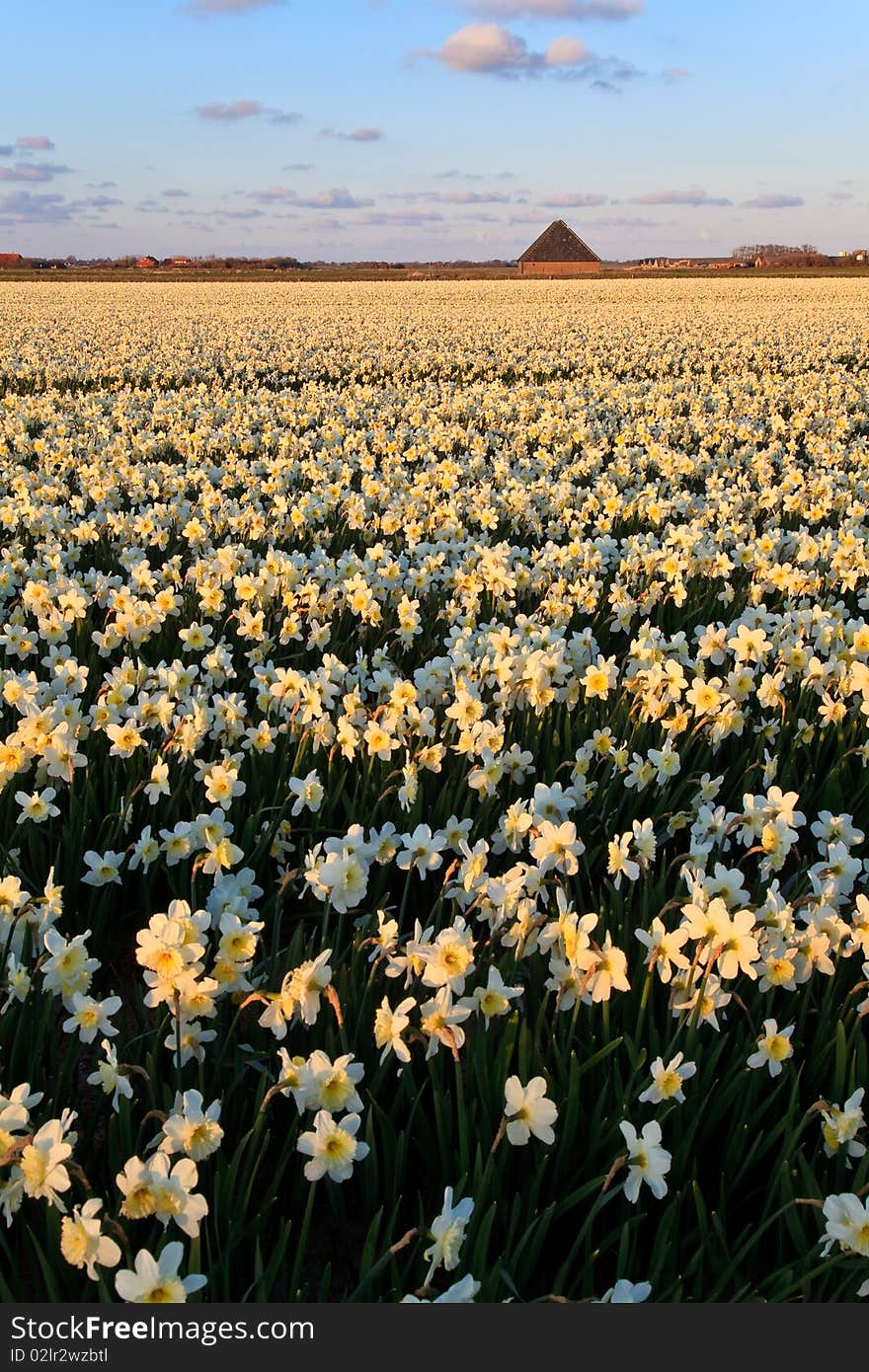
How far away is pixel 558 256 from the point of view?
115 metres

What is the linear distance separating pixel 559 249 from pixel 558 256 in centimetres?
183

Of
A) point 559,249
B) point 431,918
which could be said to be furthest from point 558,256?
point 431,918

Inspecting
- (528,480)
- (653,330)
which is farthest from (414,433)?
(653,330)

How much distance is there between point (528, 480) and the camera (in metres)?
9.84

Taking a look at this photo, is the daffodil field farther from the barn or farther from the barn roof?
the barn roof

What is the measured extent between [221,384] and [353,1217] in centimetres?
1764

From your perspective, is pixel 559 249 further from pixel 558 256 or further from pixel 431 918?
pixel 431 918

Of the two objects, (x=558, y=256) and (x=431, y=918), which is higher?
(x=558, y=256)

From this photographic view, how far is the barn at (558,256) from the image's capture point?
107m

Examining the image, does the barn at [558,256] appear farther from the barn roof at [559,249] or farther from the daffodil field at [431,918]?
the daffodil field at [431,918]

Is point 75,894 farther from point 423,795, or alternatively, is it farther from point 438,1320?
point 438,1320

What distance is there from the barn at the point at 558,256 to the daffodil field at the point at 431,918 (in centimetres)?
10806

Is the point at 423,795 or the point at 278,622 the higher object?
the point at 278,622

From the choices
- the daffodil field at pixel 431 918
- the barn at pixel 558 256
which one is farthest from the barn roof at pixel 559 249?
the daffodil field at pixel 431 918
